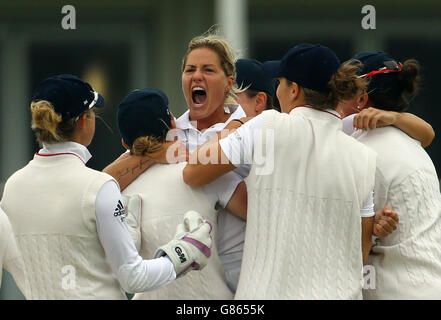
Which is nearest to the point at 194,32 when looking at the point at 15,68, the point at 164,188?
the point at 15,68

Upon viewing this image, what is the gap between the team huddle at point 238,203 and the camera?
2.73 metres

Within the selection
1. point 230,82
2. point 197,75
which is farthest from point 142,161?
point 230,82

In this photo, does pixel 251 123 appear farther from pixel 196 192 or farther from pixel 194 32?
pixel 194 32

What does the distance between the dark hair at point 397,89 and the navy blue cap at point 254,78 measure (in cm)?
66

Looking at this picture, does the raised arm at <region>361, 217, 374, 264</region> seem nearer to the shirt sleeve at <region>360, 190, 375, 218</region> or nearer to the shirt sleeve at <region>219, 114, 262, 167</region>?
the shirt sleeve at <region>360, 190, 375, 218</region>

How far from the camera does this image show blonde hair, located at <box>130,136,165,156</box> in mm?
2998

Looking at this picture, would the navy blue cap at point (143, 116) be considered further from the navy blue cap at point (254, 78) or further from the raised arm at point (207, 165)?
the navy blue cap at point (254, 78)

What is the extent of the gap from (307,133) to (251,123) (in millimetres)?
175

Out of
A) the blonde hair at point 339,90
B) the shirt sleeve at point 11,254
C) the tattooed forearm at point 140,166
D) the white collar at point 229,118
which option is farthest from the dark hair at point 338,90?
the shirt sleeve at point 11,254

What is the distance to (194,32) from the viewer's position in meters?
6.91

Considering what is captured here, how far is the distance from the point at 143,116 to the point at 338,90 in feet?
2.05

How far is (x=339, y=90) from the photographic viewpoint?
2.91 meters

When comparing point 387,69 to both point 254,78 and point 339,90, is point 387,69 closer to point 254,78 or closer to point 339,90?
point 339,90
